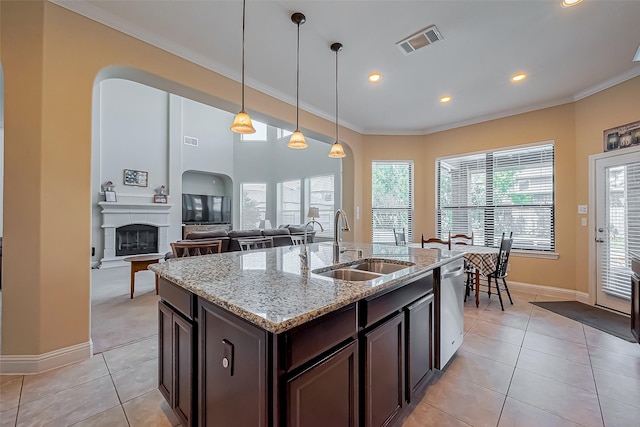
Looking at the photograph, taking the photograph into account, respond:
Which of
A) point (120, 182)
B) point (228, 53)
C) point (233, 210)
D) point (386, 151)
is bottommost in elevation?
point (233, 210)

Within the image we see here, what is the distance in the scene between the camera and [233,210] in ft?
31.4

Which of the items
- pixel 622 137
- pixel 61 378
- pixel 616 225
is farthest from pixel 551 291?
pixel 61 378

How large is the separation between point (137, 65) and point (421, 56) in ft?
9.36

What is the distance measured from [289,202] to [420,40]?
276 inches

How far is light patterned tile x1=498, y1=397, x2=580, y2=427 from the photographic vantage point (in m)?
1.61

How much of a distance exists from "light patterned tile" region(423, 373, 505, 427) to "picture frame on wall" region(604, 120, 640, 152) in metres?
3.47

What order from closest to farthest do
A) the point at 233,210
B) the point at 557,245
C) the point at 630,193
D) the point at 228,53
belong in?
1. the point at 228,53
2. the point at 630,193
3. the point at 557,245
4. the point at 233,210

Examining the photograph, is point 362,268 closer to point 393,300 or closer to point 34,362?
point 393,300

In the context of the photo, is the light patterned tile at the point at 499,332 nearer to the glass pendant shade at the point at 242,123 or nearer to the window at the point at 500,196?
the window at the point at 500,196

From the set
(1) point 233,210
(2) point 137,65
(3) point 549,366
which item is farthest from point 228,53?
(1) point 233,210

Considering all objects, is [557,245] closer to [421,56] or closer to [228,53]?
[421,56]

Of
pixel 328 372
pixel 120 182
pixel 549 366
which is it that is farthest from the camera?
pixel 120 182

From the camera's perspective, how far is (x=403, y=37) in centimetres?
263

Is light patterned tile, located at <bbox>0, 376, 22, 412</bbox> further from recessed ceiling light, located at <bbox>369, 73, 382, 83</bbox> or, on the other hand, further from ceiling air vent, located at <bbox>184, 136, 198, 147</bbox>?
ceiling air vent, located at <bbox>184, 136, 198, 147</bbox>
